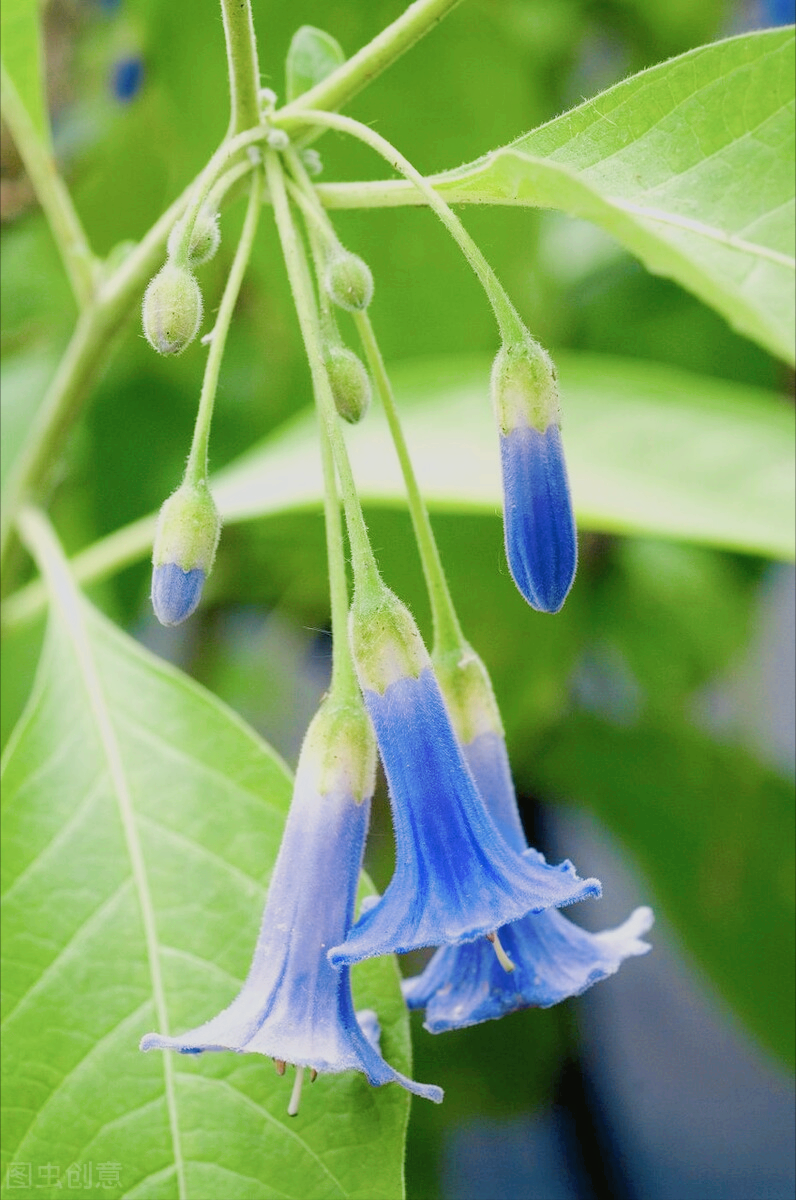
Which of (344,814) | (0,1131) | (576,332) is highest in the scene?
(576,332)

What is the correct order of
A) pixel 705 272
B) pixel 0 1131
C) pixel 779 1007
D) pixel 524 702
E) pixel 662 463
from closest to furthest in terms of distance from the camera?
pixel 705 272 < pixel 0 1131 < pixel 662 463 < pixel 524 702 < pixel 779 1007

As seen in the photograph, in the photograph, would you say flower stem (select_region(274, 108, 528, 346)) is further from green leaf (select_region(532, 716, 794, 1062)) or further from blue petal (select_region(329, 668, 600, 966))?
green leaf (select_region(532, 716, 794, 1062))

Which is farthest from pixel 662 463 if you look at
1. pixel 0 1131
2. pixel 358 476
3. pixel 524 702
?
pixel 0 1131

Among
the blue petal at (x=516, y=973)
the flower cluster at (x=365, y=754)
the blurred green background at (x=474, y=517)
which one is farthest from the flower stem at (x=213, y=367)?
the blurred green background at (x=474, y=517)

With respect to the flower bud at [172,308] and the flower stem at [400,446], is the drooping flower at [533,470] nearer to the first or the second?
the flower stem at [400,446]

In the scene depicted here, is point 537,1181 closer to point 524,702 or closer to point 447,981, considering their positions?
point 524,702
